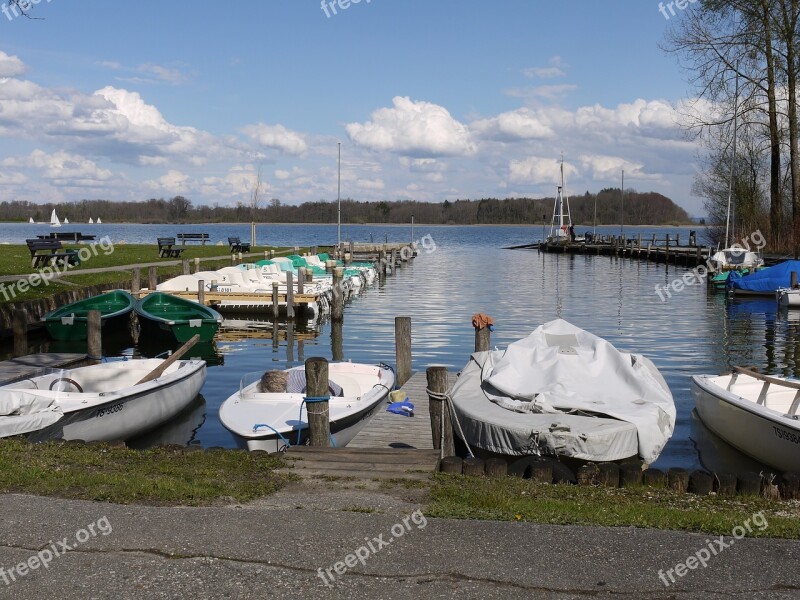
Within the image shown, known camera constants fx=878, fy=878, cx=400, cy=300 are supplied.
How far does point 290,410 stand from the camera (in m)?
13.8

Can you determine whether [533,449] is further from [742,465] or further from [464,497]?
[742,465]

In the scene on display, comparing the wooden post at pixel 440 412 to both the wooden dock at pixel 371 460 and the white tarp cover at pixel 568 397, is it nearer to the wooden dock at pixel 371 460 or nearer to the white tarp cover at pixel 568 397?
the wooden dock at pixel 371 460

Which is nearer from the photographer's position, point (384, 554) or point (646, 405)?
point (384, 554)

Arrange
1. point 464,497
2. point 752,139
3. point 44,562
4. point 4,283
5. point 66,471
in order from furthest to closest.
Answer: point 752,139
point 4,283
point 66,471
point 464,497
point 44,562

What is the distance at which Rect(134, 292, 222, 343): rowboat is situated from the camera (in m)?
26.7

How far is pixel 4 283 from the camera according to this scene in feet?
95.3

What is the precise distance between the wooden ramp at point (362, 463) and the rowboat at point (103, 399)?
14.3 ft

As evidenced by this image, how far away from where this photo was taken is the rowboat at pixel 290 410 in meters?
12.7

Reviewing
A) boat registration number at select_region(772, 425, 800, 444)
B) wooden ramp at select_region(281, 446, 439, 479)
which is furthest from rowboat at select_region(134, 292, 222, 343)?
boat registration number at select_region(772, 425, 800, 444)

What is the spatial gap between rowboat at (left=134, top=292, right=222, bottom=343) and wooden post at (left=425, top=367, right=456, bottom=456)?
1594 centimetres

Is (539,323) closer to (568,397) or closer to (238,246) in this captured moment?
(568,397)

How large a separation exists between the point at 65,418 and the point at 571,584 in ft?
30.9

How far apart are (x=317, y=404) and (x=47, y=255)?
2673 cm

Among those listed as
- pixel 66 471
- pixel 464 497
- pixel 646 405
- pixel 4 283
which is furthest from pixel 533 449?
pixel 4 283
